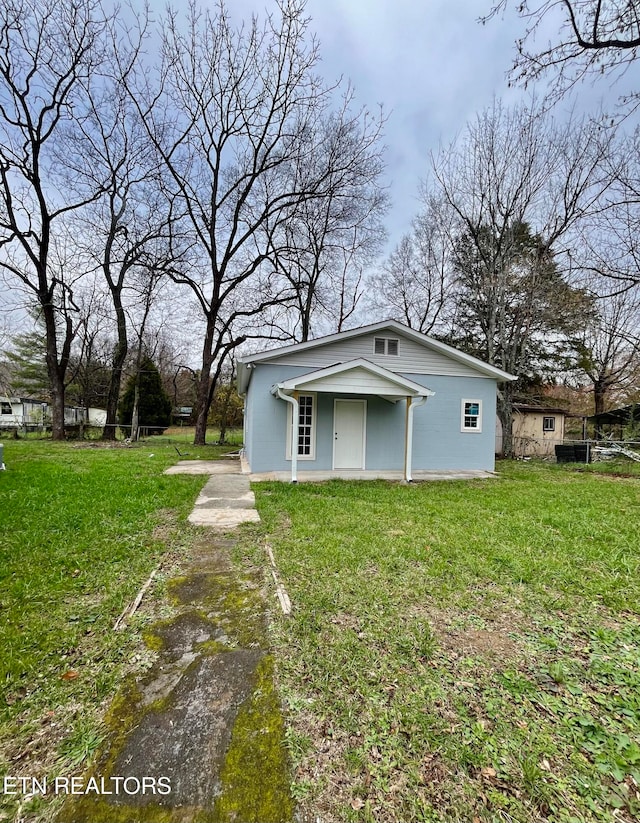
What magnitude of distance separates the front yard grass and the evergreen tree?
73.4 feet

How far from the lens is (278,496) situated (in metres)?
6.88

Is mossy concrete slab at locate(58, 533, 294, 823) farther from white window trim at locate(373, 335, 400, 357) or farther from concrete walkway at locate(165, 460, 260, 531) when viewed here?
white window trim at locate(373, 335, 400, 357)

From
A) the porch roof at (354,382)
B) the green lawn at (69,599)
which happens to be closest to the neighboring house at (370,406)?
the porch roof at (354,382)

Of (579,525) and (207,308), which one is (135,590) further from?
(207,308)

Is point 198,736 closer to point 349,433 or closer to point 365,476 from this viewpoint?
point 365,476

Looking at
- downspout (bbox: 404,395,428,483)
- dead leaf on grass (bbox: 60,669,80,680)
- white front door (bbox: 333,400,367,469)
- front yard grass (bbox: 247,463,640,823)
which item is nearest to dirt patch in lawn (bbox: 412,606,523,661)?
front yard grass (bbox: 247,463,640,823)

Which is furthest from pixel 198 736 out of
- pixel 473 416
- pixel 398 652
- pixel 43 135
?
pixel 43 135

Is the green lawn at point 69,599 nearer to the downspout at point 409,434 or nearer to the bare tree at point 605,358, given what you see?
the downspout at point 409,434

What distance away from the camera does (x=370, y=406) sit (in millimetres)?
10086

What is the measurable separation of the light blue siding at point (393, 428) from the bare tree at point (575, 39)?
22.2ft

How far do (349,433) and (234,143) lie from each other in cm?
1385

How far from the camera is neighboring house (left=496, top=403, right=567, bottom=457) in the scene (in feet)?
58.5

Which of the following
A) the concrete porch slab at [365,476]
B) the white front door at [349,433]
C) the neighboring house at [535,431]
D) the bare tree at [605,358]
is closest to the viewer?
the concrete porch slab at [365,476]

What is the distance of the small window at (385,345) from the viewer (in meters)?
10.2
